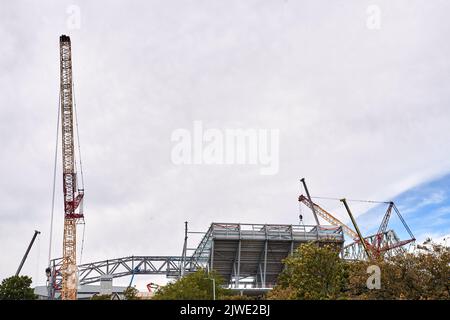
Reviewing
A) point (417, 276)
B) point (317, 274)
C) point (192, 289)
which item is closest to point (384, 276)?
point (417, 276)

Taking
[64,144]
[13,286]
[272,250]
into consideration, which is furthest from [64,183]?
[272,250]

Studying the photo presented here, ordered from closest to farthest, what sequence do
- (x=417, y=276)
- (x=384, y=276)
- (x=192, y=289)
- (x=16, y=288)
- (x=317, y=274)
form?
(x=417, y=276) → (x=384, y=276) → (x=317, y=274) → (x=192, y=289) → (x=16, y=288)

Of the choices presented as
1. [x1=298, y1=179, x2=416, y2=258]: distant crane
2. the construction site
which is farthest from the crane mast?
[x1=298, y1=179, x2=416, y2=258]: distant crane

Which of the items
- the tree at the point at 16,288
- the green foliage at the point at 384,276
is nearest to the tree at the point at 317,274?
the green foliage at the point at 384,276

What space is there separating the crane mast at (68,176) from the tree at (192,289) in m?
60.4

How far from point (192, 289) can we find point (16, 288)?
4944cm

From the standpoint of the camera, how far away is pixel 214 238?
11369 cm

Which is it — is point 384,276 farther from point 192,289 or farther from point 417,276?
point 192,289

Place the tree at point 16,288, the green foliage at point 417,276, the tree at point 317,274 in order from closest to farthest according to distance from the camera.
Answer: the green foliage at point 417,276, the tree at point 317,274, the tree at point 16,288

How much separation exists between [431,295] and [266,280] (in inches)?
3181

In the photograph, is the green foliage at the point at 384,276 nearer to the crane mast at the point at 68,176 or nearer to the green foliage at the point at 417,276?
the green foliage at the point at 417,276

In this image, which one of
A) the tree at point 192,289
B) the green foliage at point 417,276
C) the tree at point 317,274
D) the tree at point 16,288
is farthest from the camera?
the tree at point 16,288

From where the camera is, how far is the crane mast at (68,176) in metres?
133

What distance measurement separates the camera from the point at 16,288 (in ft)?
351
